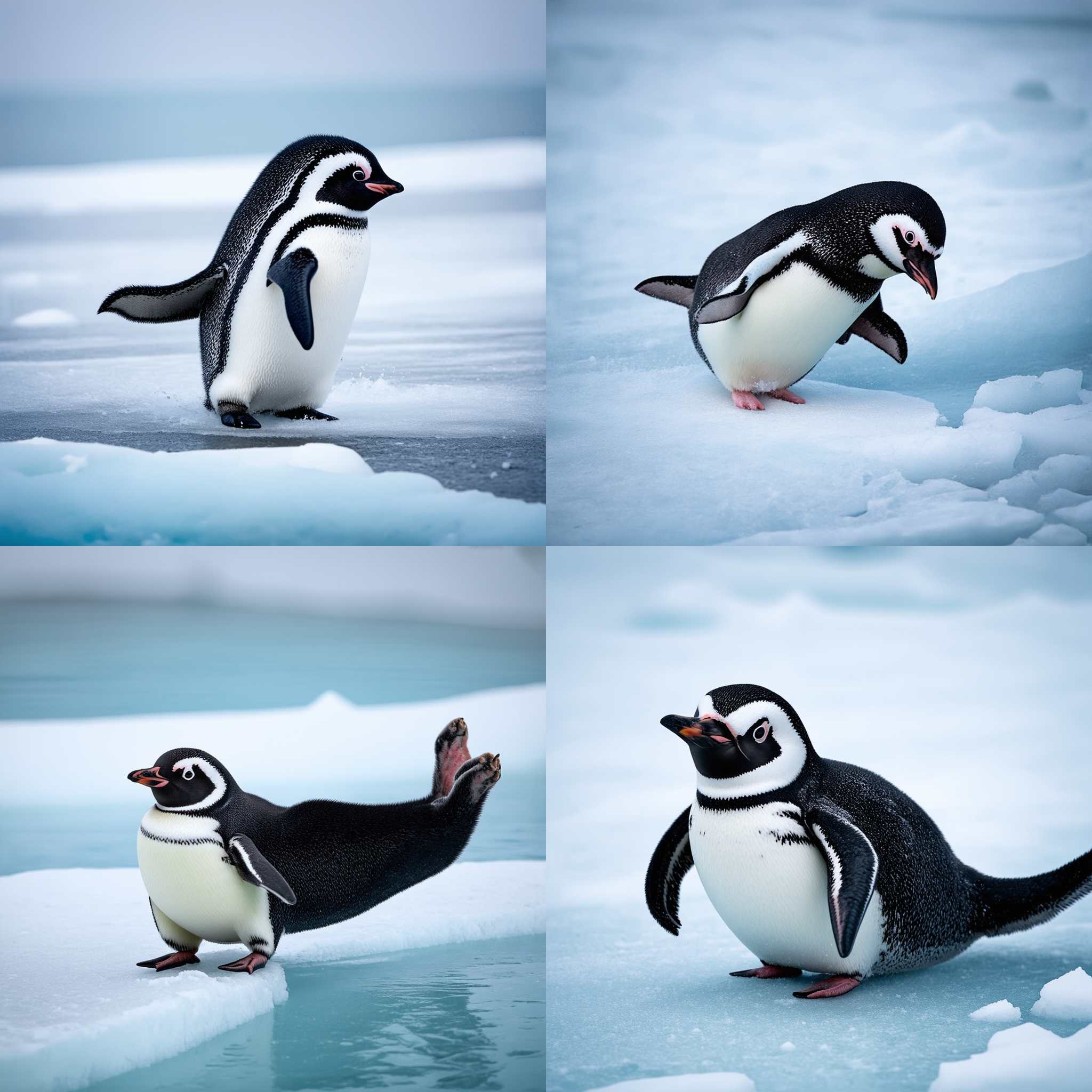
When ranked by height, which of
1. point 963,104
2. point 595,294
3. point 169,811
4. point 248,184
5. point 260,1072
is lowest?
point 260,1072

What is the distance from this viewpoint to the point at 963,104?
7.60 ft

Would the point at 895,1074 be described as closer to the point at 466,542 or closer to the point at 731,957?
the point at 731,957

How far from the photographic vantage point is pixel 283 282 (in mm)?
2002

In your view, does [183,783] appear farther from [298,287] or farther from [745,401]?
[745,401]

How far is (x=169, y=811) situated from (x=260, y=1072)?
34cm

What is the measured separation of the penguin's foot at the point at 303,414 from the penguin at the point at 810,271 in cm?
55

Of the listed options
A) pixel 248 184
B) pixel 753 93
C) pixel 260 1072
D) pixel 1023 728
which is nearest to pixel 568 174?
pixel 753 93

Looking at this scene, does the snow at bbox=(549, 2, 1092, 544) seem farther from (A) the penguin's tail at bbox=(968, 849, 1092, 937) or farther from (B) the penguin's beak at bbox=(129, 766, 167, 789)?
(B) the penguin's beak at bbox=(129, 766, 167, 789)

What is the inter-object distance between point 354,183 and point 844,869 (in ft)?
3.62

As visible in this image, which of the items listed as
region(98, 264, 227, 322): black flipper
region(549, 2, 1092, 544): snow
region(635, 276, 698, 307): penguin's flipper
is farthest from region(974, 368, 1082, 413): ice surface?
region(98, 264, 227, 322): black flipper

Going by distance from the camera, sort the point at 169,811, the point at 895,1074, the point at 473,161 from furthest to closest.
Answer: the point at 473,161 < the point at 169,811 < the point at 895,1074

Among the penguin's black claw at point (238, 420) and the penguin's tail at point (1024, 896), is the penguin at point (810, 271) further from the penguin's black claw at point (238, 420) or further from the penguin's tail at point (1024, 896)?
Result: the penguin's tail at point (1024, 896)

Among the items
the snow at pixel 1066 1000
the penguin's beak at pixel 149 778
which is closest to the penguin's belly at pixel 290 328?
the penguin's beak at pixel 149 778

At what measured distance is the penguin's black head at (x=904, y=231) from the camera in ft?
6.64
